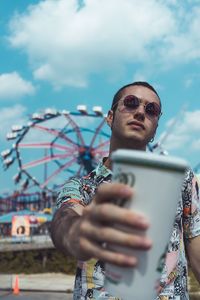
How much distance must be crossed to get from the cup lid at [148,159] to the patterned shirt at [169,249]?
2.44ft

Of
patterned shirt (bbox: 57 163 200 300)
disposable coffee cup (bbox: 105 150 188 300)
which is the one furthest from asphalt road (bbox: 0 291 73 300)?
disposable coffee cup (bbox: 105 150 188 300)

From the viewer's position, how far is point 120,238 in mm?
843

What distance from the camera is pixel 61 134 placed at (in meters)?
40.9

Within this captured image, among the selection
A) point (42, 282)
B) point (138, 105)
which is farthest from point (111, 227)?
point (42, 282)

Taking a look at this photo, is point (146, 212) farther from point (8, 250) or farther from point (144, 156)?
point (8, 250)

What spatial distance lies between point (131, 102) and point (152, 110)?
78 millimetres

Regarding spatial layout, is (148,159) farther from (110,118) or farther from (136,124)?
(110,118)

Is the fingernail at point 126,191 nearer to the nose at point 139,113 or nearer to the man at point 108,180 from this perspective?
the man at point 108,180

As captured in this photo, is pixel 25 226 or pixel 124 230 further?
pixel 25 226

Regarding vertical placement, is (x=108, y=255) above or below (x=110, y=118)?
below

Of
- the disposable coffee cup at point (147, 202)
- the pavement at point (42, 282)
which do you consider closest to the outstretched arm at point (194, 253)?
the disposable coffee cup at point (147, 202)

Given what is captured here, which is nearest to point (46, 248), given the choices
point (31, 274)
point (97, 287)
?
point (31, 274)

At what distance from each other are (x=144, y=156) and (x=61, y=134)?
4020 cm

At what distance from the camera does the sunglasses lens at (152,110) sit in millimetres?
1657
